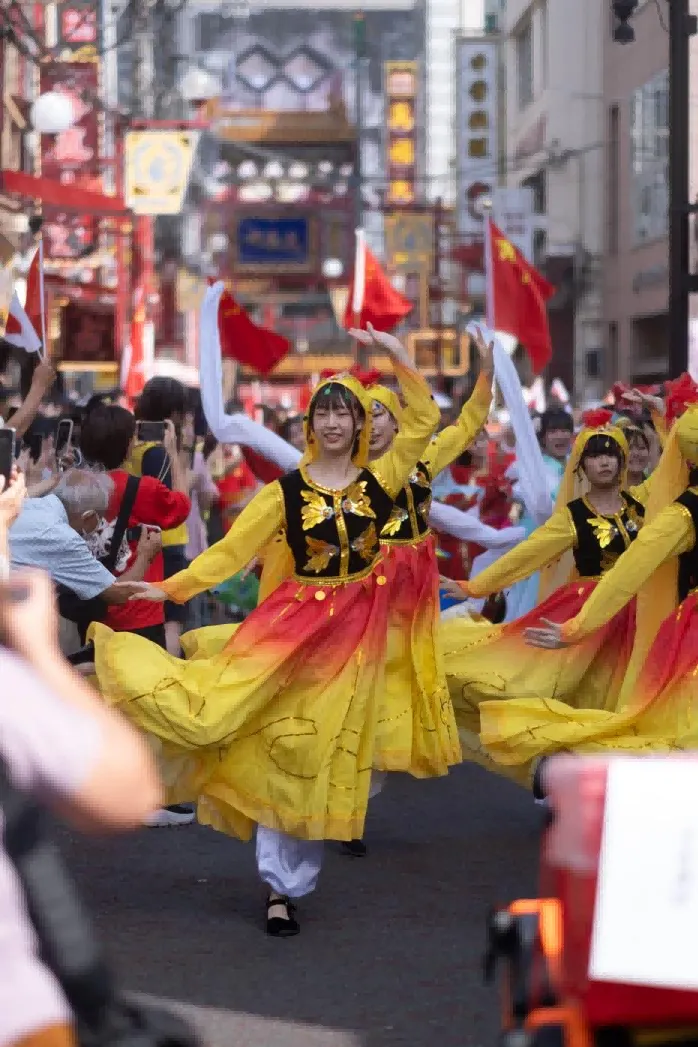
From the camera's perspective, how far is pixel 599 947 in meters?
2.64

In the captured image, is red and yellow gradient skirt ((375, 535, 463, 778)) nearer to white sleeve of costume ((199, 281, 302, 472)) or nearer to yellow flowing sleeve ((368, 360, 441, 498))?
yellow flowing sleeve ((368, 360, 441, 498))

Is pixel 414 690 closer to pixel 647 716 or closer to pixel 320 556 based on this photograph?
pixel 320 556

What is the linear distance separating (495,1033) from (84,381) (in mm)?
33388

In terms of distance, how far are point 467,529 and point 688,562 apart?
10.8 ft

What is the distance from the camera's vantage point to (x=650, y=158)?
3616 cm

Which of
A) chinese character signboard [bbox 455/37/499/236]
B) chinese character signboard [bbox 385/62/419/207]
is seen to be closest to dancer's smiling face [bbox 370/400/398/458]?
chinese character signboard [bbox 455/37/499/236]

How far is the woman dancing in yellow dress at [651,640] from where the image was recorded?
6539mm

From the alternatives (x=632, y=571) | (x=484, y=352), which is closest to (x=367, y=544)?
(x=632, y=571)

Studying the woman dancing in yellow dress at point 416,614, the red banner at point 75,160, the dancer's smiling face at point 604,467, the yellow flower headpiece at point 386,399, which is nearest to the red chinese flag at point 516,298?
the woman dancing in yellow dress at point 416,614

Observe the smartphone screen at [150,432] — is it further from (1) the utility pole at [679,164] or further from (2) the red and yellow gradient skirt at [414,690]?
(1) the utility pole at [679,164]

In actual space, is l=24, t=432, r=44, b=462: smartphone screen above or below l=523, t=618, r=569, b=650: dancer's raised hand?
above

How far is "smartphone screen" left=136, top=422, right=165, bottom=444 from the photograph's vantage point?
975 cm

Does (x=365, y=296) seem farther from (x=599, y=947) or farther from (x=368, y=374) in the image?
(x=599, y=947)

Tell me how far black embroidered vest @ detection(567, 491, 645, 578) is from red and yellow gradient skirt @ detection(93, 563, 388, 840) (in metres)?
1.54
